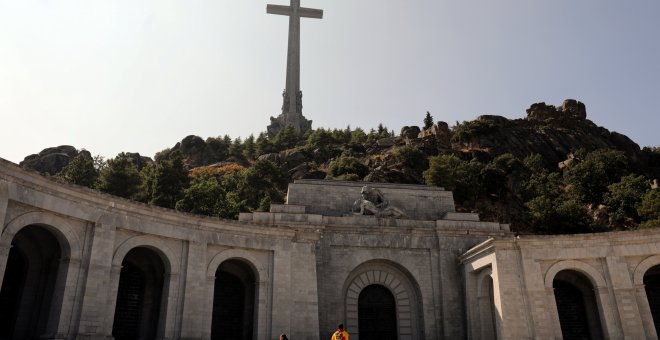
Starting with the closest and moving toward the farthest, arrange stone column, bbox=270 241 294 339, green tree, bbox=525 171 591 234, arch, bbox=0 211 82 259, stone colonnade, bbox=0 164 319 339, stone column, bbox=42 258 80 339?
arch, bbox=0 211 82 259
stone column, bbox=42 258 80 339
stone colonnade, bbox=0 164 319 339
stone column, bbox=270 241 294 339
green tree, bbox=525 171 591 234

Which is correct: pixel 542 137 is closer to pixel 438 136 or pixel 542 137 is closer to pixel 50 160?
pixel 438 136

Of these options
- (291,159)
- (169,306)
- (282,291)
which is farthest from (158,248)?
(291,159)

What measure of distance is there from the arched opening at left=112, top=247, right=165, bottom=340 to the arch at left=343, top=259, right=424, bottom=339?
9.93m

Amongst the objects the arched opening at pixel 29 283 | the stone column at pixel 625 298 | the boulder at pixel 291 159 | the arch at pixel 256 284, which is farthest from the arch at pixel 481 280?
the boulder at pixel 291 159

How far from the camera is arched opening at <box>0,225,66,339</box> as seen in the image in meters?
19.5

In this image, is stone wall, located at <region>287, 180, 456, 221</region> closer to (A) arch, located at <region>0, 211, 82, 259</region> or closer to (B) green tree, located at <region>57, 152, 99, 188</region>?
(A) arch, located at <region>0, 211, 82, 259</region>

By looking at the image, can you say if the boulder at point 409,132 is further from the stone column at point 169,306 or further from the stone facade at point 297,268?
the stone column at point 169,306

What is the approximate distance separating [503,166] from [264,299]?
180 ft

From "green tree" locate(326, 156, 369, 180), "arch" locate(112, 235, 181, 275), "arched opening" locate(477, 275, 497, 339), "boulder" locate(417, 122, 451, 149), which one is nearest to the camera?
"arch" locate(112, 235, 181, 275)

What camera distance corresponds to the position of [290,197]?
30.8 m

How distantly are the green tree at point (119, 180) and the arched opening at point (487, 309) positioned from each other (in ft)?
128

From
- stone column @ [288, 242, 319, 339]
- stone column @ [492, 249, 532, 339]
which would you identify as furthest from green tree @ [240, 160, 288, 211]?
stone column @ [492, 249, 532, 339]

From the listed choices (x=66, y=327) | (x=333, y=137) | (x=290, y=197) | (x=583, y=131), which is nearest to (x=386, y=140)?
(x=333, y=137)

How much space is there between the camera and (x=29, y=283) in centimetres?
2017
